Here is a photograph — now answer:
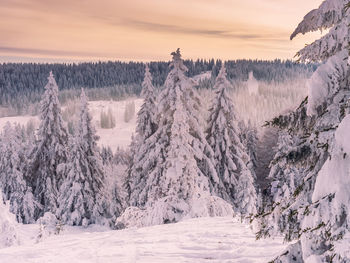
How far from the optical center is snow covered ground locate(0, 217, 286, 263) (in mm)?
7531

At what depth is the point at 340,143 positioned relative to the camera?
3574mm

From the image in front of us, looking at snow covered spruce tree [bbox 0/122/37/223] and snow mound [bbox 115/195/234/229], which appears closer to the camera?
snow mound [bbox 115/195/234/229]

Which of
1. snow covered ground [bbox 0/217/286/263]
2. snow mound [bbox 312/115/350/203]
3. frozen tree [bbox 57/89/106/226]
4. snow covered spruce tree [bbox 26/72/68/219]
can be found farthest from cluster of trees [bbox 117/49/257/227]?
snow mound [bbox 312/115/350/203]

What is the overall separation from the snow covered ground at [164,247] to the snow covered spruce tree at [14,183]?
2541 cm

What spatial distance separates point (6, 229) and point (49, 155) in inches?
765

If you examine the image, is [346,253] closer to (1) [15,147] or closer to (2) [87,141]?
(2) [87,141]

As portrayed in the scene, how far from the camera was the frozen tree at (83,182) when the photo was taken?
31891mm

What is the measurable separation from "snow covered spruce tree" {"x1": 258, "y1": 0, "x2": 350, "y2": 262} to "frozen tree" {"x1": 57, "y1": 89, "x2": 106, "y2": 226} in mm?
27827

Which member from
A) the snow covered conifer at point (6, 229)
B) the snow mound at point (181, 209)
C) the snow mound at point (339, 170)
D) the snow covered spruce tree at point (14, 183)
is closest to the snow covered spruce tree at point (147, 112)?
the snow mound at point (181, 209)

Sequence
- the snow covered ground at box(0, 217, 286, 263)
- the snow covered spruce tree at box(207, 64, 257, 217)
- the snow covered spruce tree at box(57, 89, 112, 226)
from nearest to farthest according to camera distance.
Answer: the snow covered ground at box(0, 217, 286, 263) → the snow covered spruce tree at box(207, 64, 257, 217) → the snow covered spruce tree at box(57, 89, 112, 226)

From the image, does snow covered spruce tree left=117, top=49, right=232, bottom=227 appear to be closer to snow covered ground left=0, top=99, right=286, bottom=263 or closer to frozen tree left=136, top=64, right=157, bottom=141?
frozen tree left=136, top=64, right=157, bottom=141

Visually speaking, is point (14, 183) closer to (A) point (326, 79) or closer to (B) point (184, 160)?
(B) point (184, 160)

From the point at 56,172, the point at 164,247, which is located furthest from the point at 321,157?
the point at 56,172

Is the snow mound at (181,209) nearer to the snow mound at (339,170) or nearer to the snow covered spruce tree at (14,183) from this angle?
the snow mound at (339,170)
